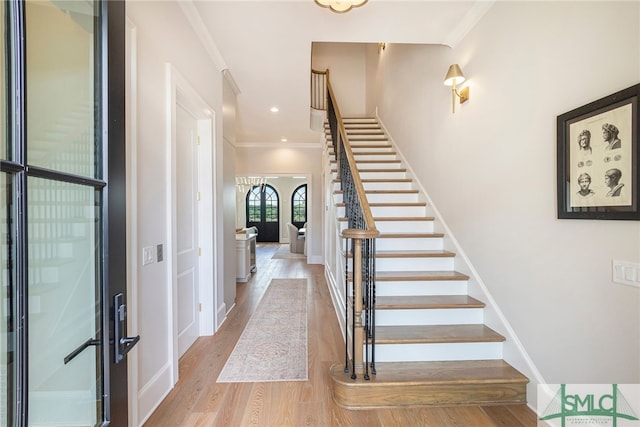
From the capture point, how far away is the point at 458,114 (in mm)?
3014

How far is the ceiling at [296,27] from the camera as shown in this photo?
2.46 metres

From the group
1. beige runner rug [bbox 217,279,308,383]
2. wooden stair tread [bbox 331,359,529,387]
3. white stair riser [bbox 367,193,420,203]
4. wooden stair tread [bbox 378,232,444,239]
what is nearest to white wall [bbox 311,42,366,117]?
white stair riser [bbox 367,193,420,203]

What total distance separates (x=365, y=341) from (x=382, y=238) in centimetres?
135

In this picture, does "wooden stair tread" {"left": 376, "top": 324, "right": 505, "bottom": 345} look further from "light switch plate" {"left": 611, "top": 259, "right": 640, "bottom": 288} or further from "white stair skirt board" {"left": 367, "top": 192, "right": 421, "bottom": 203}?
"white stair skirt board" {"left": 367, "top": 192, "right": 421, "bottom": 203}

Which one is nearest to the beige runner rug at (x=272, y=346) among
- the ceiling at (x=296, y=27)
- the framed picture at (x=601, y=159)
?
the framed picture at (x=601, y=159)

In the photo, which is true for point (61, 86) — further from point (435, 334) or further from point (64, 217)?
point (435, 334)

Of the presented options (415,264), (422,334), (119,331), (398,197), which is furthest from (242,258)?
(119,331)

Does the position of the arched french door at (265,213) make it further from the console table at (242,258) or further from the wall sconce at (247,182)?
the console table at (242,258)

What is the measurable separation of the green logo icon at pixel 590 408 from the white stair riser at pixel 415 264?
4.58 feet

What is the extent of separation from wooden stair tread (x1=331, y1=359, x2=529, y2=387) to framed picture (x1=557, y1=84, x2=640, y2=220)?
117 centimetres

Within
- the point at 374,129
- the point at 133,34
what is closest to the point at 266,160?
the point at 374,129

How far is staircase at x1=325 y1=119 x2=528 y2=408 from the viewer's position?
6.81ft

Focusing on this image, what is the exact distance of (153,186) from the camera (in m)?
2.00

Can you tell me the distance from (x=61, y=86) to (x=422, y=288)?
2849 millimetres
